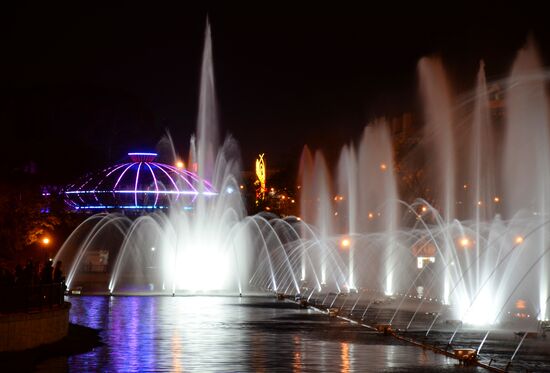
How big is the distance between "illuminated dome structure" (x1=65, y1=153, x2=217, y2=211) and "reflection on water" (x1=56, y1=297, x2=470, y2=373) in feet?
139

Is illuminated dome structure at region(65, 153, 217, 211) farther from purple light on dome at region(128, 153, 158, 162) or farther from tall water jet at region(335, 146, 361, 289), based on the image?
tall water jet at region(335, 146, 361, 289)

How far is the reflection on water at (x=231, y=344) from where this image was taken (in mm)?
A: 20141

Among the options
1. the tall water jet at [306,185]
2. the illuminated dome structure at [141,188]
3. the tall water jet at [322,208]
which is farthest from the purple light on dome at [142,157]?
the tall water jet at [306,185]

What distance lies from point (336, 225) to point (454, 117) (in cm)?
4407

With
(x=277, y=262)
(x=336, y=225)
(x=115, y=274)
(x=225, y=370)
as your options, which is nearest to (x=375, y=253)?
(x=277, y=262)

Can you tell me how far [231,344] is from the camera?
24.1 metres

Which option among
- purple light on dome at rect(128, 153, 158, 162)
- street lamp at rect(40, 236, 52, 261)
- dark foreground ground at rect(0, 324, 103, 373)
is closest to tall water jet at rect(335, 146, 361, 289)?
purple light on dome at rect(128, 153, 158, 162)

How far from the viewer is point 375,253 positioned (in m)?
67.2

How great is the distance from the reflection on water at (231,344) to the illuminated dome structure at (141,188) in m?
42.4

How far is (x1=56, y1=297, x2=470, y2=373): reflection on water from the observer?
793 inches

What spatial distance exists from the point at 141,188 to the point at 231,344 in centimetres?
5836

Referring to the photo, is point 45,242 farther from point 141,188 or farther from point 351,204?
point 141,188

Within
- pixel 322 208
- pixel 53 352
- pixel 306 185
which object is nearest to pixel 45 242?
pixel 322 208

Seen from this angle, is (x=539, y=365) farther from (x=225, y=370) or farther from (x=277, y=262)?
(x=277, y=262)
